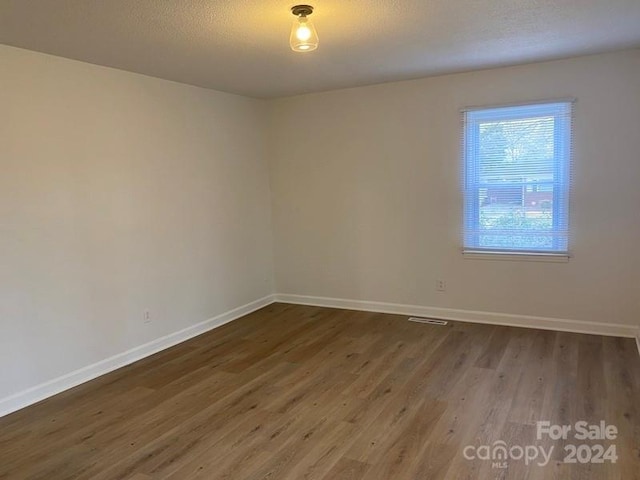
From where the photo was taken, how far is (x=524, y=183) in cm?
431

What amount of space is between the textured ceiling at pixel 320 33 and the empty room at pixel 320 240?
0.09 ft

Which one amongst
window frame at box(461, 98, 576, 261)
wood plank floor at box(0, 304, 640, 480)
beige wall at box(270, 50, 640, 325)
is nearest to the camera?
wood plank floor at box(0, 304, 640, 480)

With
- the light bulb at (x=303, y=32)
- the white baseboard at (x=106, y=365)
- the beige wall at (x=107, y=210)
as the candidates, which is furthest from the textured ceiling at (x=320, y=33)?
the white baseboard at (x=106, y=365)

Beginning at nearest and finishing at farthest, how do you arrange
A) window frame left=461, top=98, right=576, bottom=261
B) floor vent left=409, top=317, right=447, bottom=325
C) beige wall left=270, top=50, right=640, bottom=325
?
beige wall left=270, top=50, right=640, bottom=325, window frame left=461, top=98, right=576, bottom=261, floor vent left=409, top=317, right=447, bottom=325

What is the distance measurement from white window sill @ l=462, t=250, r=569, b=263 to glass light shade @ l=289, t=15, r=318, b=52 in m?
2.81

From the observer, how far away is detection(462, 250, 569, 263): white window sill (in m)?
4.24

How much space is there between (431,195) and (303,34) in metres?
2.61

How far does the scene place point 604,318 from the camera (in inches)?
163

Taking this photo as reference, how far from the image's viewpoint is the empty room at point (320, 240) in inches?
104

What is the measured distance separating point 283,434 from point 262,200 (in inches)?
128

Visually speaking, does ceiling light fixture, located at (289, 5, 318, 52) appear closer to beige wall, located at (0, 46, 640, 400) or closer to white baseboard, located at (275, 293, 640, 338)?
beige wall, located at (0, 46, 640, 400)

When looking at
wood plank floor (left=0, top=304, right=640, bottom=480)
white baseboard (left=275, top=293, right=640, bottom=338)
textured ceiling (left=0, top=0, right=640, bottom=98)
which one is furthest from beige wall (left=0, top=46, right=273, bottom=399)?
white baseboard (left=275, top=293, right=640, bottom=338)

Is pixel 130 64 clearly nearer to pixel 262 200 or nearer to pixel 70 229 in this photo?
pixel 70 229

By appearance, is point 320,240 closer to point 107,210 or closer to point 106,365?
point 107,210
